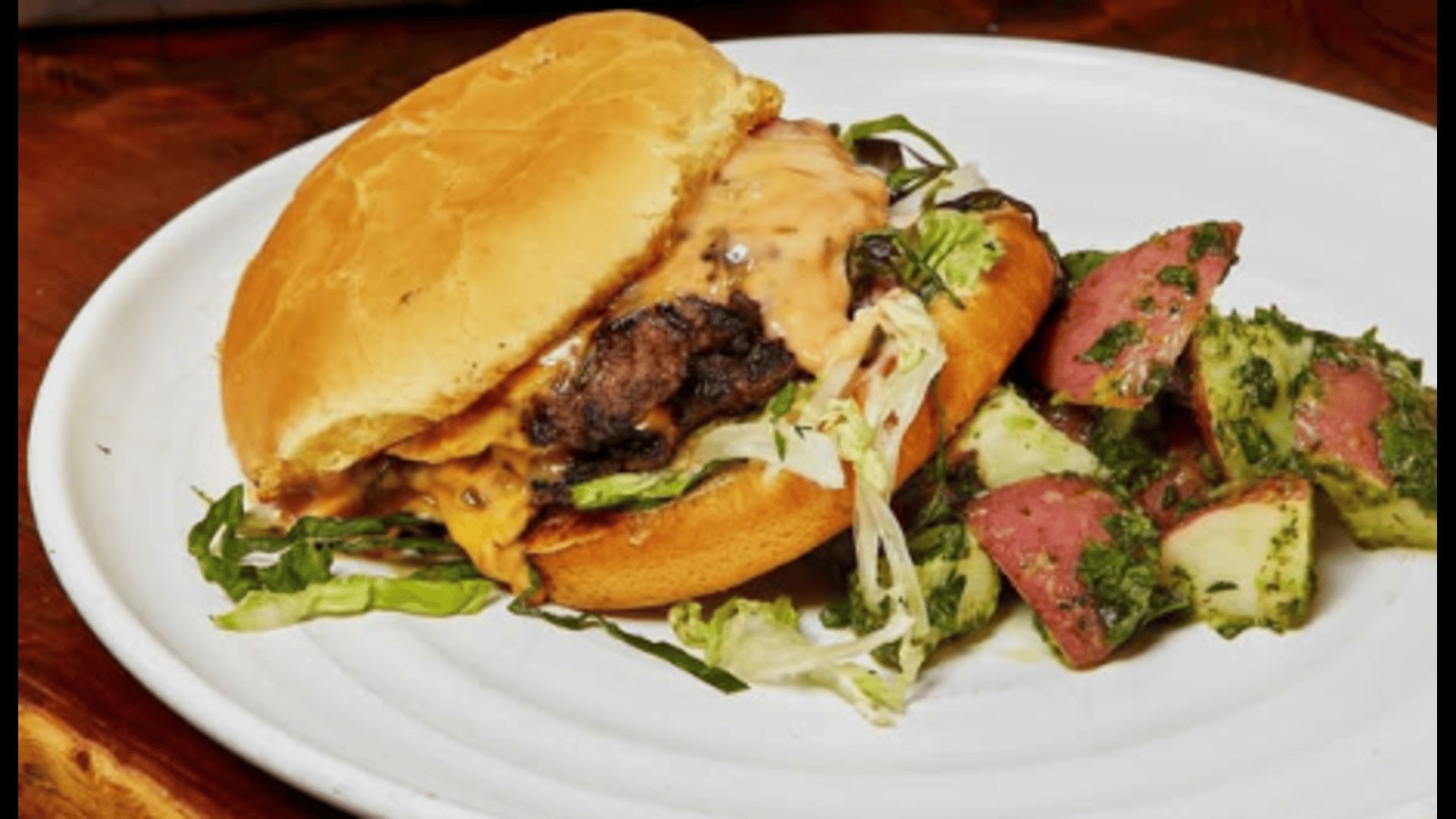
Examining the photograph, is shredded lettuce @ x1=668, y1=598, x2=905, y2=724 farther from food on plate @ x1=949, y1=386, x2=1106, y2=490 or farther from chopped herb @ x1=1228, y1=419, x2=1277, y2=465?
chopped herb @ x1=1228, y1=419, x2=1277, y2=465

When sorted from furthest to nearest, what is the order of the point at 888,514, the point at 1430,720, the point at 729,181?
1. the point at 729,181
2. the point at 888,514
3. the point at 1430,720

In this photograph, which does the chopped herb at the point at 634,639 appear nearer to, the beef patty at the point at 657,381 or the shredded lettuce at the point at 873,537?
the shredded lettuce at the point at 873,537

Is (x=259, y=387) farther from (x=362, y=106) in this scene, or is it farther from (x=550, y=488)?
(x=362, y=106)

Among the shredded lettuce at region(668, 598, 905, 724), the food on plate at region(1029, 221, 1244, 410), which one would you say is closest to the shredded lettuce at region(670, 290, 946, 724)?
the shredded lettuce at region(668, 598, 905, 724)

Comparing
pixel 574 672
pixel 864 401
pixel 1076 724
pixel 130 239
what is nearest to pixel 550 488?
pixel 574 672

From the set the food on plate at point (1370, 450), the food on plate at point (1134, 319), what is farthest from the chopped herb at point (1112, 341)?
the food on plate at point (1370, 450)

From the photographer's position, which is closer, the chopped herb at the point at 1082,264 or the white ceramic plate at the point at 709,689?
the white ceramic plate at the point at 709,689

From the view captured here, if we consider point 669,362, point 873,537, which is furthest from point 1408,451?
point 669,362
